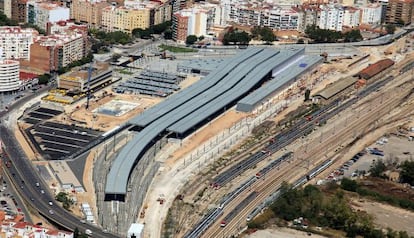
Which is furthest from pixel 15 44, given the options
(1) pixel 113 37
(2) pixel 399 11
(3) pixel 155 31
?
(2) pixel 399 11

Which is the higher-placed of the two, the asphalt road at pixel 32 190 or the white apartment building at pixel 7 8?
the white apartment building at pixel 7 8

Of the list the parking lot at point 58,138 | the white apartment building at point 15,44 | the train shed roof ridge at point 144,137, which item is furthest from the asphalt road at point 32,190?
the white apartment building at point 15,44

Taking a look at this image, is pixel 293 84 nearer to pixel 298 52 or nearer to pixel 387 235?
pixel 298 52

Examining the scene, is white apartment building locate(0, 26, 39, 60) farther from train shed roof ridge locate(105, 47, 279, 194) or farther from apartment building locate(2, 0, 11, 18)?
train shed roof ridge locate(105, 47, 279, 194)

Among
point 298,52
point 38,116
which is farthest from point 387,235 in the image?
Result: point 298,52

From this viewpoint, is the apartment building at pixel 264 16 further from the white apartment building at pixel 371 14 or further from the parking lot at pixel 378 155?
the parking lot at pixel 378 155

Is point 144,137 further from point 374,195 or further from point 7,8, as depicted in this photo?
point 7,8
